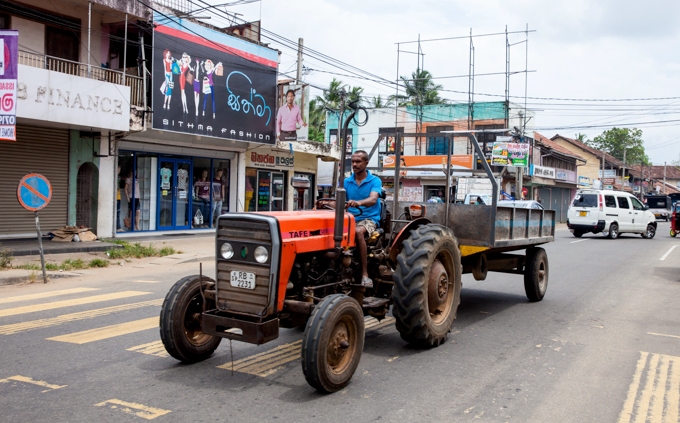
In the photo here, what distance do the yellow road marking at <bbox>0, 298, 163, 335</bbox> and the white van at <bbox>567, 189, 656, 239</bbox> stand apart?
21.2 meters

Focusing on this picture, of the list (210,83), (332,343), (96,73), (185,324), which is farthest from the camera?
(210,83)

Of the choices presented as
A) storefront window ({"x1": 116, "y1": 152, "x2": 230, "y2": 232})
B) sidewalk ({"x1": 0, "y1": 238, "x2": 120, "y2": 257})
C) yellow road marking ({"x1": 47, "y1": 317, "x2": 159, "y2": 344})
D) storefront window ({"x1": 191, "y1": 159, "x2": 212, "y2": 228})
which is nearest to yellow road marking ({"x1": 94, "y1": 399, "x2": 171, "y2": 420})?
yellow road marking ({"x1": 47, "y1": 317, "x2": 159, "y2": 344})

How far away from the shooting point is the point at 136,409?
13.2ft

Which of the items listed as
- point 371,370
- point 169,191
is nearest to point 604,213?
point 169,191

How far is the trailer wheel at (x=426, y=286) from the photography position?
5.50 m

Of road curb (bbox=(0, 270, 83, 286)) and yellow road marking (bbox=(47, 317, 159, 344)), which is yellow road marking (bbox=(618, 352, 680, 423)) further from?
road curb (bbox=(0, 270, 83, 286))

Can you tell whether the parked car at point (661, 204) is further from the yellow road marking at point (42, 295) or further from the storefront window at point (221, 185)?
the yellow road marking at point (42, 295)

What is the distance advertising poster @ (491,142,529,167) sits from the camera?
3572cm

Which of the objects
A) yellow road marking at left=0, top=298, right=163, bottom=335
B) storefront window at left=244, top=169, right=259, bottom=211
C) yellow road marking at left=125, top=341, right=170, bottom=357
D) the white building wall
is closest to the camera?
yellow road marking at left=125, top=341, right=170, bottom=357

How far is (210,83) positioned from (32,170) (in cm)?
640

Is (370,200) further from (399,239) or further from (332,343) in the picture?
(332,343)

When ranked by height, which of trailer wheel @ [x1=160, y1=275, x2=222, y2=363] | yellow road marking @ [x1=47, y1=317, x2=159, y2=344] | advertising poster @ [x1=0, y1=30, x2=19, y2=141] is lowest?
yellow road marking @ [x1=47, y1=317, x2=159, y2=344]

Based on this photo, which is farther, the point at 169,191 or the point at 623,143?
the point at 623,143

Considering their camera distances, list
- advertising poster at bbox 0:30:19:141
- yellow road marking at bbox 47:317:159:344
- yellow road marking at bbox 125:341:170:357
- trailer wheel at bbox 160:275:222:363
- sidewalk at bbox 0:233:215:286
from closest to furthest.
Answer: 1. trailer wheel at bbox 160:275:222:363
2. yellow road marking at bbox 125:341:170:357
3. yellow road marking at bbox 47:317:159:344
4. advertising poster at bbox 0:30:19:141
5. sidewalk at bbox 0:233:215:286
